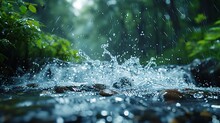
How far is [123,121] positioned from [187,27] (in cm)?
1588

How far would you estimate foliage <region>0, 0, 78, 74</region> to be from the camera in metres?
4.50

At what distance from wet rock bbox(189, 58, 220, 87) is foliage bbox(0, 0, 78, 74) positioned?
399cm

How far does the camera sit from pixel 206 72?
6.51 meters

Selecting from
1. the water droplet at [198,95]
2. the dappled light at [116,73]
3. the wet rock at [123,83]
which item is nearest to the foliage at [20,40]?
the dappled light at [116,73]

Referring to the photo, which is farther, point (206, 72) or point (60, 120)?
point (206, 72)

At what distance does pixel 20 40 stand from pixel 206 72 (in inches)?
195

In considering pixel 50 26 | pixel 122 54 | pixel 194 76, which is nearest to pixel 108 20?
pixel 122 54

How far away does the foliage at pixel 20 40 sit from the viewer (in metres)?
4.50

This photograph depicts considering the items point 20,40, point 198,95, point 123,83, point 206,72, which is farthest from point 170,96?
point 206,72

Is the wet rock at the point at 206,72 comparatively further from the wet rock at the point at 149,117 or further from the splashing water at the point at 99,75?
the wet rock at the point at 149,117

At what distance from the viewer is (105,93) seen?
3.14 meters

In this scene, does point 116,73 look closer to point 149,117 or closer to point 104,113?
point 104,113

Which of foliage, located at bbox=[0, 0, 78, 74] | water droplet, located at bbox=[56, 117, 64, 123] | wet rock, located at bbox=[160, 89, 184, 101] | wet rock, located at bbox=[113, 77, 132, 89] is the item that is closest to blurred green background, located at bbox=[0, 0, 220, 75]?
foliage, located at bbox=[0, 0, 78, 74]

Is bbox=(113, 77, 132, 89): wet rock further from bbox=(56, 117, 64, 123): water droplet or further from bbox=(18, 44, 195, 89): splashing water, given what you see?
bbox=(56, 117, 64, 123): water droplet
